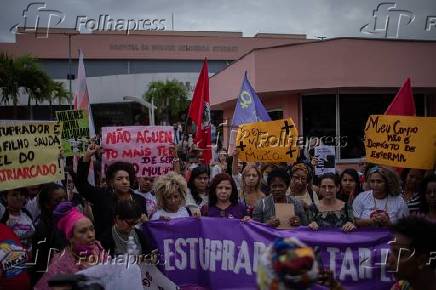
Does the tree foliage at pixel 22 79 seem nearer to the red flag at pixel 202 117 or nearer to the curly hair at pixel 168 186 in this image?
the red flag at pixel 202 117

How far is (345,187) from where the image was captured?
22.3ft

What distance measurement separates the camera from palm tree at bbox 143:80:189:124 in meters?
34.0

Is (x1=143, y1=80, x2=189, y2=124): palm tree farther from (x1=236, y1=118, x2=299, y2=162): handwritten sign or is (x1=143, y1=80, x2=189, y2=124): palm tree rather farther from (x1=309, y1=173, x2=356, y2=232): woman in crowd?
(x1=309, y1=173, x2=356, y2=232): woman in crowd

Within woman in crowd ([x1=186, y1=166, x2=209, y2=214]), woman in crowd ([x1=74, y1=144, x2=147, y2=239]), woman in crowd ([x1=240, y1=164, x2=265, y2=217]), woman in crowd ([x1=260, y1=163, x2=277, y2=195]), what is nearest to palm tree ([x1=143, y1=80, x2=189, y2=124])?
woman in crowd ([x1=260, y1=163, x2=277, y2=195])

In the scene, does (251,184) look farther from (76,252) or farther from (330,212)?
(76,252)

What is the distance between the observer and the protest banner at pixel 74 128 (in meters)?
6.42

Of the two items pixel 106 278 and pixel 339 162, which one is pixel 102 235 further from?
pixel 339 162

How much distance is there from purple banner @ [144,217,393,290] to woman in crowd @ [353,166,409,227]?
415mm

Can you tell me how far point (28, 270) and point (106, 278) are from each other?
114cm

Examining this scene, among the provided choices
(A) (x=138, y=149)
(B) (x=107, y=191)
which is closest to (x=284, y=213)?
(B) (x=107, y=191)

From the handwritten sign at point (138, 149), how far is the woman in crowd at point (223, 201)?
1.43m

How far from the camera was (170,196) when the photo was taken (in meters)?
5.02

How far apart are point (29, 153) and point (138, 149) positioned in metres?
1.76

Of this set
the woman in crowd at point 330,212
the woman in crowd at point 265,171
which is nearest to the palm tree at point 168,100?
the woman in crowd at point 265,171
